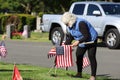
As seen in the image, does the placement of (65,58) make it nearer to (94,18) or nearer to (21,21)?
(94,18)

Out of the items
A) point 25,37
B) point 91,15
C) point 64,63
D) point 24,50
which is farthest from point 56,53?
point 25,37

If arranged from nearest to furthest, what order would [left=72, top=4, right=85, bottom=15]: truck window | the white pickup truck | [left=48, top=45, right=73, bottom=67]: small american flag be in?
[left=48, top=45, right=73, bottom=67]: small american flag
the white pickup truck
[left=72, top=4, right=85, bottom=15]: truck window

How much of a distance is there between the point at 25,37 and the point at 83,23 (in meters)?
18.4

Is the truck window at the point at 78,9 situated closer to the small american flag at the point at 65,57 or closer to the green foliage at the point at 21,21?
the small american flag at the point at 65,57

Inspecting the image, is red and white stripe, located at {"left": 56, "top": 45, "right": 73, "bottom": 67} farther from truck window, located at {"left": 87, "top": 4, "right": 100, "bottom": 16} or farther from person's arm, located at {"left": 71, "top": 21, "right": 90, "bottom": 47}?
truck window, located at {"left": 87, "top": 4, "right": 100, "bottom": 16}

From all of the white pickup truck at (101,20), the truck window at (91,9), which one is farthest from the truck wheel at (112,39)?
the truck window at (91,9)

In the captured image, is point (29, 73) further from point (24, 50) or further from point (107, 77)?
point (24, 50)

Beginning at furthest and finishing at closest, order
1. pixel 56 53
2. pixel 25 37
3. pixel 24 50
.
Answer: pixel 25 37, pixel 24 50, pixel 56 53

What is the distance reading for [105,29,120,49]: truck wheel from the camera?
19869 millimetres

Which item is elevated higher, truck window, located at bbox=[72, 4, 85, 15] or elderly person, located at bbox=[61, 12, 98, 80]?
truck window, located at bbox=[72, 4, 85, 15]

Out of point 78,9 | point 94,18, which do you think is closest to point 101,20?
point 94,18

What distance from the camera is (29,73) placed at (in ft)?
37.6

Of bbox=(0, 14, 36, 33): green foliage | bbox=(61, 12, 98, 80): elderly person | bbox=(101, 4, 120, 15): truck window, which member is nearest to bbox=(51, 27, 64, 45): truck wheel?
bbox=(101, 4, 120, 15): truck window

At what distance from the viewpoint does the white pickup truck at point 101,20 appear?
20156 millimetres
